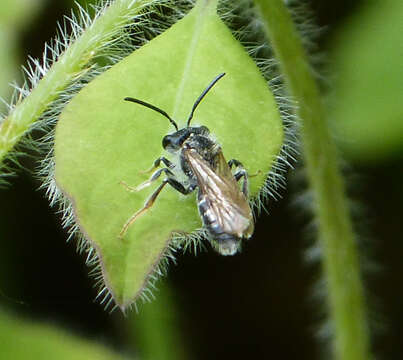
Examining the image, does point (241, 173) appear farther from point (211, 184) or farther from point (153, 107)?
point (153, 107)

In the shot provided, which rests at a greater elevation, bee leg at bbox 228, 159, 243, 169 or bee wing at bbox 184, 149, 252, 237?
bee leg at bbox 228, 159, 243, 169

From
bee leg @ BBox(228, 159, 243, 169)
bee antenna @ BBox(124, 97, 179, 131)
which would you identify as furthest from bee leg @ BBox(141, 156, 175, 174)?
bee leg @ BBox(228, 159, 243, 169)

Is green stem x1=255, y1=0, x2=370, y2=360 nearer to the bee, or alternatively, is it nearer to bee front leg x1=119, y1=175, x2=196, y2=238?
the bee

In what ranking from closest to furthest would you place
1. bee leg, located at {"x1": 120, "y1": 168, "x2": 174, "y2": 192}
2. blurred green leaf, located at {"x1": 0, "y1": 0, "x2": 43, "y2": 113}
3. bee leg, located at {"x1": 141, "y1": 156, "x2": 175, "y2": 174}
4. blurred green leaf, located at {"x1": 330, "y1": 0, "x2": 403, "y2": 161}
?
bee leg, located at {"x1": 120, "y1": 168, "x2": 174, "y2": 192}, bee leg, located at {"x1": 141, "y1": 156, "x2": 175, "y2": 174}, blurred green leaf, located at {"x1": 0, "y1": 0, "x2": 43, "y2": 113}, blurred green leaf, located at {"x1": 330, "y1": 0, "x2": 403, "y2": 161}

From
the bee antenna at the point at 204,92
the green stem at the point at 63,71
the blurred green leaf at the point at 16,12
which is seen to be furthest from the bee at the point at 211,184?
the blurred green leaf at the point at 16,12

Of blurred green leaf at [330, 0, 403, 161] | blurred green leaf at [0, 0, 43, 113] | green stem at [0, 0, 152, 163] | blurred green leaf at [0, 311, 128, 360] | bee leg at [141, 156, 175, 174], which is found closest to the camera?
green stem at [0, 0, 152, 163]

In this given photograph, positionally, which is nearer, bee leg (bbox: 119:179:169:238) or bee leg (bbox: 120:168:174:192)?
bee leg (bbox: 119:179:169:238)

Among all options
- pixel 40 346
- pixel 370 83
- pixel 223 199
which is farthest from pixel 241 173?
pixel 370 83

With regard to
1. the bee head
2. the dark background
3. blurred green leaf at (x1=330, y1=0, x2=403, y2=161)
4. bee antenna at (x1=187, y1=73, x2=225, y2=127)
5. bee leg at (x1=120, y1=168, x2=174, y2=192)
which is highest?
blurred green leaf at (x1=330, y1=0, x2=403, y2=161)
